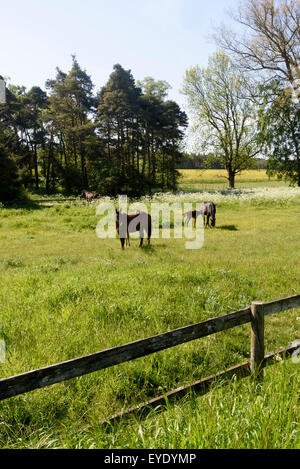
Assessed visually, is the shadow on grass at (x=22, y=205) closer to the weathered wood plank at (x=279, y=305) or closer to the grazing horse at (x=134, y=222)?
the grazing horse at (x=134, y=222)

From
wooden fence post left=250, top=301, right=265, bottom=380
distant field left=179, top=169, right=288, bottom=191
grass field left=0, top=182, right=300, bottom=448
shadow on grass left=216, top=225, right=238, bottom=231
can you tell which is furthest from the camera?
distant field left=179, top=169, right=288, bottom=191

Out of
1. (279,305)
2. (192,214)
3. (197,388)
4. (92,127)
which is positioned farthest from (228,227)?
(92,127)

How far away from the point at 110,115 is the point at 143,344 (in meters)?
39.3

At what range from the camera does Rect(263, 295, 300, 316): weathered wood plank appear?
156 inches

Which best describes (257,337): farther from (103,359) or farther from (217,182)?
(217,182)

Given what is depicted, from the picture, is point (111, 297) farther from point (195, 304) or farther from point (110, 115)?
point (110, 115)

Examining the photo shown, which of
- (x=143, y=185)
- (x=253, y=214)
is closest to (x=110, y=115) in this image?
(x=143, y=185)

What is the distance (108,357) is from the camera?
2.95 meters

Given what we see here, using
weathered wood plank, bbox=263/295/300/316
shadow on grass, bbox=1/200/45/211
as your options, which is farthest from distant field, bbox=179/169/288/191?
weathered wood plank, bbox=263/295/300/316

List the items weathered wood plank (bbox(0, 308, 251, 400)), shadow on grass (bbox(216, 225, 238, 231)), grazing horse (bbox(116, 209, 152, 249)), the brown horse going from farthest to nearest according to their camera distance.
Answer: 1. the brown horse
2. shadow on grass (bbox(216, 225, 238, 231))
3. grazing horse (bbox(116, 209, 152, 249))
4. weathered wood plank (bbox(0, 308, 251, 400))

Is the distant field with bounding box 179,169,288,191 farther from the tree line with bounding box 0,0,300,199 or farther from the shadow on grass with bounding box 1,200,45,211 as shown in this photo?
the shadow on grass with bounding box 1,200,45,211

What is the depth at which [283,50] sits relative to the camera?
96.7 feet

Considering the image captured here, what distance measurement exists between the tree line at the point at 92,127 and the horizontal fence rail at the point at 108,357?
32.4m

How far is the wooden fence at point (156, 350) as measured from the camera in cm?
255
